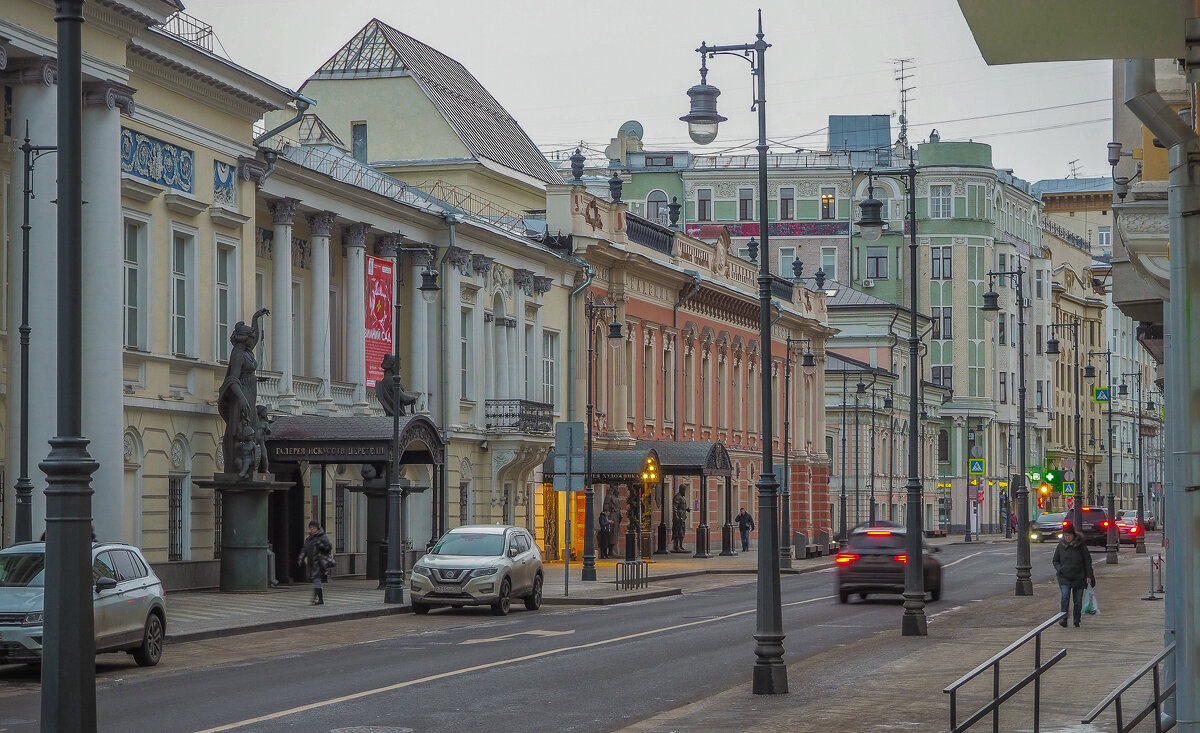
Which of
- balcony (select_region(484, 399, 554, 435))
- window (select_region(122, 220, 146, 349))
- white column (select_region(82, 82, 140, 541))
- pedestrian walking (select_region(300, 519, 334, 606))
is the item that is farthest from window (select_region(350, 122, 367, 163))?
pedestrian walking (select_region(300, 519, 334, 606))

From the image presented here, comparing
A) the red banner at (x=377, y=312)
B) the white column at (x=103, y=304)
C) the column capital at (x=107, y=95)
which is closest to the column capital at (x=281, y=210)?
the red banner at (x=377, y=312)

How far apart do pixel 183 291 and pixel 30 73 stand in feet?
23.1

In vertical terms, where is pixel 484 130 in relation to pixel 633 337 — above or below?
above

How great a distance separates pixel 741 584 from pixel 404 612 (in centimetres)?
1561

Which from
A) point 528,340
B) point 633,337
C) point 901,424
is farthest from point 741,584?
point 901,424

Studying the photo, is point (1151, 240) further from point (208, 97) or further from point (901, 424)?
point (901, 424)

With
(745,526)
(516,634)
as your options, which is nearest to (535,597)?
(516,634)

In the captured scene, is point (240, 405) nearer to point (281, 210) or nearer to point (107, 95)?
point (281, 210)

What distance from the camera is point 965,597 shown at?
40219mm

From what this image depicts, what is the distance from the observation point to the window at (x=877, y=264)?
381 feet

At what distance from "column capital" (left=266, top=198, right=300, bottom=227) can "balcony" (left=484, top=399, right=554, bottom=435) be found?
12268mm

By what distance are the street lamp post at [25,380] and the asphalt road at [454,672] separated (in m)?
4.25

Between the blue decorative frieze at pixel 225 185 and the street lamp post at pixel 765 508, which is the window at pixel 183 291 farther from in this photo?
the street lamp post at pixel 765 508

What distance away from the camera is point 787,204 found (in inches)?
4503
